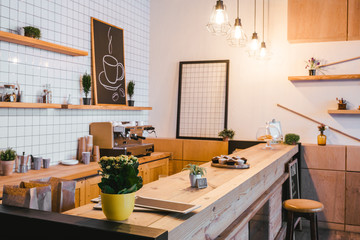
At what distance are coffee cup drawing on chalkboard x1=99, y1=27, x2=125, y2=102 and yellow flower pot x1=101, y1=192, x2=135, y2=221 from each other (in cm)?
347

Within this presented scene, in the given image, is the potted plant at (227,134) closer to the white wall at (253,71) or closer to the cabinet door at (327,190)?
the white wall at (253,71)

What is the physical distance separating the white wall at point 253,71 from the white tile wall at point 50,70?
1024 millimetres

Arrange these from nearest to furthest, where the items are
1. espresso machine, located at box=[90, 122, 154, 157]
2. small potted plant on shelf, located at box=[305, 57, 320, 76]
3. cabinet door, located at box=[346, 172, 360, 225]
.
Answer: espresso machine, located at box=[90, 122, 154, 157] → cabinet door, located at box=[346, 172, 360, 225] → small potted plant on shelf, located at box=[305, 57, 320, 76]

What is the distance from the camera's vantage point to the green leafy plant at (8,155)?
316 centimetres

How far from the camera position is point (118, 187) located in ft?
4.75

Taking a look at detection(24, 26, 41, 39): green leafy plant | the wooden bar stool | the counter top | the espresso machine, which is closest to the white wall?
the espresso machine

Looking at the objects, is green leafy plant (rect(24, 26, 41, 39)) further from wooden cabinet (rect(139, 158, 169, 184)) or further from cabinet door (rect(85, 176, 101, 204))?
wooden cabinet (rect(139, 158, 169, 184))

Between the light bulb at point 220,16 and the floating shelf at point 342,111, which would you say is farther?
the floating shelf at point 342,111

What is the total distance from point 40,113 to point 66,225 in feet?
8.63

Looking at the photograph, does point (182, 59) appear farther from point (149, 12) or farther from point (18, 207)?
point (18, 207)

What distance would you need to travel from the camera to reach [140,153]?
4707mm

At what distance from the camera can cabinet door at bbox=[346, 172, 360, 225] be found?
182 inches

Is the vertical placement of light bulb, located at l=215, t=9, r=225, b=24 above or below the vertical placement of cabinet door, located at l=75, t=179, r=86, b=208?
above

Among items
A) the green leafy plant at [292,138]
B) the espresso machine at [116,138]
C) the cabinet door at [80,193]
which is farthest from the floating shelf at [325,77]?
the cabinet door at [80,193]
